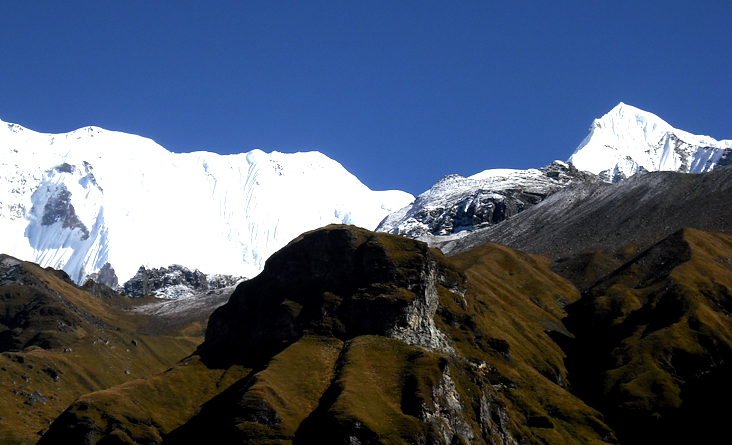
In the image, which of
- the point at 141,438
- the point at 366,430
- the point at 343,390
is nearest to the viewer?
the point at 366,430

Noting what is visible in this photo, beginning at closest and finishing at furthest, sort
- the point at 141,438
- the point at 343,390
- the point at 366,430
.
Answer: the point at 366,430 < the point at 343,390 < the point at 141,438

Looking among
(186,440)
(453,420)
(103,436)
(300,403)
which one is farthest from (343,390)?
(103,436)

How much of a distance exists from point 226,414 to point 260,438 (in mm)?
13333

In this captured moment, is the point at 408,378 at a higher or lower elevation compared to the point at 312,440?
higher

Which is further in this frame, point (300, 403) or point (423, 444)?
point (300, 403)

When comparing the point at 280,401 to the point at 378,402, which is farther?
the point at 280,401

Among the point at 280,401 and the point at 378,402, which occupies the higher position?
the point at 280,401

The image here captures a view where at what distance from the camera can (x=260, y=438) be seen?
589 ft

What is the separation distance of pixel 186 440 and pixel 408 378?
4781 centimetres

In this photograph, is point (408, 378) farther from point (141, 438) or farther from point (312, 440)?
point (141, 438)

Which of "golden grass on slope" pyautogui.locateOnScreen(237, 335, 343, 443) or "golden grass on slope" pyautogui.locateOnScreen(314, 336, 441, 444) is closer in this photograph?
"golden grass on slope" pyautogui.locateOnScreen(314, 336, 441, 444)

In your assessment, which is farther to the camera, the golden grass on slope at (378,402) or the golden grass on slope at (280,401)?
the golden grass on slope at (280,401)

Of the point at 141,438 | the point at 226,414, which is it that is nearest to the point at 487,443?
the point at 226,414

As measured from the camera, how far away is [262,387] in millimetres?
191125
